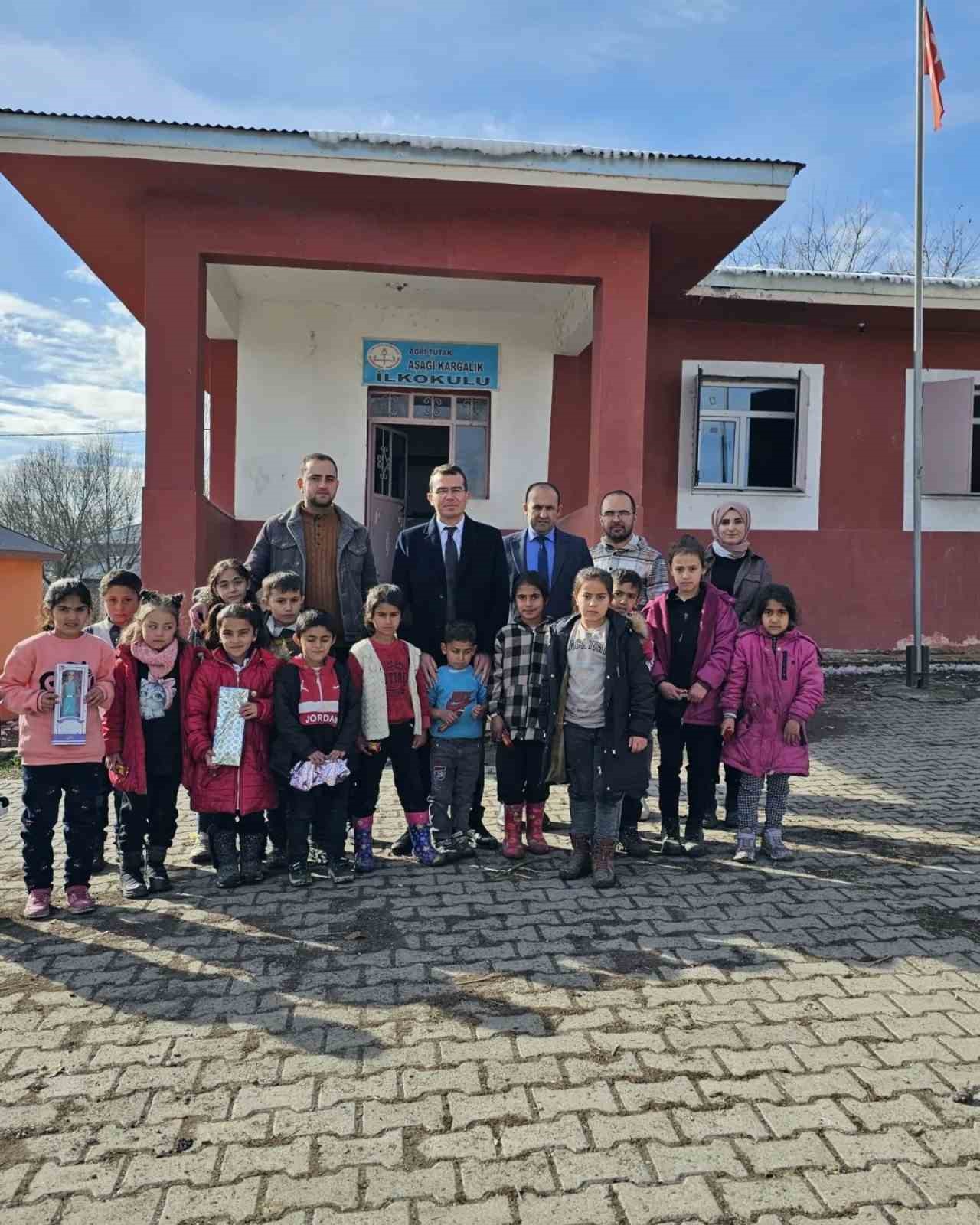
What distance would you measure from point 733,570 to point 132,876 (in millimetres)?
3461

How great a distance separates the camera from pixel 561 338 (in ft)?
31.3

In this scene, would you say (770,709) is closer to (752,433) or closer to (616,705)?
(616,705)

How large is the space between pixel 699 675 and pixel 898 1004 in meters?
1.86

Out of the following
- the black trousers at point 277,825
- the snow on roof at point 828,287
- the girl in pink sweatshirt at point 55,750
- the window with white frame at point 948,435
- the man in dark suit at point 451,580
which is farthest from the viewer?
the window with white frame at point 948,435

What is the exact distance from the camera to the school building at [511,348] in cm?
672

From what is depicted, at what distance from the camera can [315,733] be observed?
157 inches

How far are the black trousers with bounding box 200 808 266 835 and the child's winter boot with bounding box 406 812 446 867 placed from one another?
0.71 metres

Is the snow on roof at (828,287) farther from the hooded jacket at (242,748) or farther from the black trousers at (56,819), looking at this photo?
the black trousers at (56,819)

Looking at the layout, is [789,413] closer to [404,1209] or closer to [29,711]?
[29,711]

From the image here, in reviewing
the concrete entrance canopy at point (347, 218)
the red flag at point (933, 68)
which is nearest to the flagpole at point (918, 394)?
the red flag at point (933, 68)

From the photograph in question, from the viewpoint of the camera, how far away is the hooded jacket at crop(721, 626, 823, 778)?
4.35 m

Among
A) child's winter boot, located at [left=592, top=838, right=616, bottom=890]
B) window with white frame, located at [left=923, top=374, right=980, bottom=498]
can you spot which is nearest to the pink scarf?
child's winter boot, located at [left=592, top=838, right=616, bottom=890]

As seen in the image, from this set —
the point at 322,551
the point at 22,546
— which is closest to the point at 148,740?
the point at 322,551

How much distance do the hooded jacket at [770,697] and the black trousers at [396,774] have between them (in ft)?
5.07
